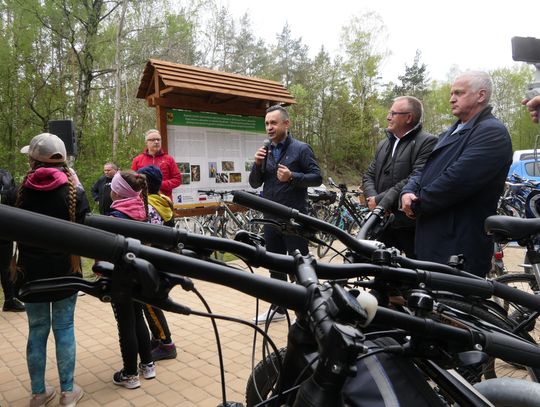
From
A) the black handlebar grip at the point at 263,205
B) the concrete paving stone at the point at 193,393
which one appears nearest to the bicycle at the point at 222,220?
the concrete paving stone at the point at 193,393

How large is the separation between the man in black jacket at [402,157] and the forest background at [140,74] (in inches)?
439

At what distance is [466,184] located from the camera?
8.98 ft

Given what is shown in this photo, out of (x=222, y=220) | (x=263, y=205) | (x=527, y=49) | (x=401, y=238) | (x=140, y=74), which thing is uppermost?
(x=140, y=74)

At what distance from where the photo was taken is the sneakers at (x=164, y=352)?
3771 mm

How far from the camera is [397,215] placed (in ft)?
11.9

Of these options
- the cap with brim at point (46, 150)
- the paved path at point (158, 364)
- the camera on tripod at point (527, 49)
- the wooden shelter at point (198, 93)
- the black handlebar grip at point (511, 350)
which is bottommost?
the paved path at point (158, 364)

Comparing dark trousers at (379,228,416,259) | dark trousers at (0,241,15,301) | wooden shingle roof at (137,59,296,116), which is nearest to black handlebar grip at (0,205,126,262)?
dark trousers at (379,228,416,259)

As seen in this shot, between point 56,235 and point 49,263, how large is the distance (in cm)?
247

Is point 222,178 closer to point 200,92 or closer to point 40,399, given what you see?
point 200,92

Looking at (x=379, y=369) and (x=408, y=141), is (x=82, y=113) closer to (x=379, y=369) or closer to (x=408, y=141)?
(x=408, y=141)

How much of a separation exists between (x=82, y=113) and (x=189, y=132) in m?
10.5

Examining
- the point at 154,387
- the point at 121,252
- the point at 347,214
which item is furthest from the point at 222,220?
the point at 121,252

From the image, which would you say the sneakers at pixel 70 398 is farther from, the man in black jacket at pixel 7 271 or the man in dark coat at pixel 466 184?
the man in dark coat at pixel 466 184

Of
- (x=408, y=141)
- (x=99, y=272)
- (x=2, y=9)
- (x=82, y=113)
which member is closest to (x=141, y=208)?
(x=408, y=141)
